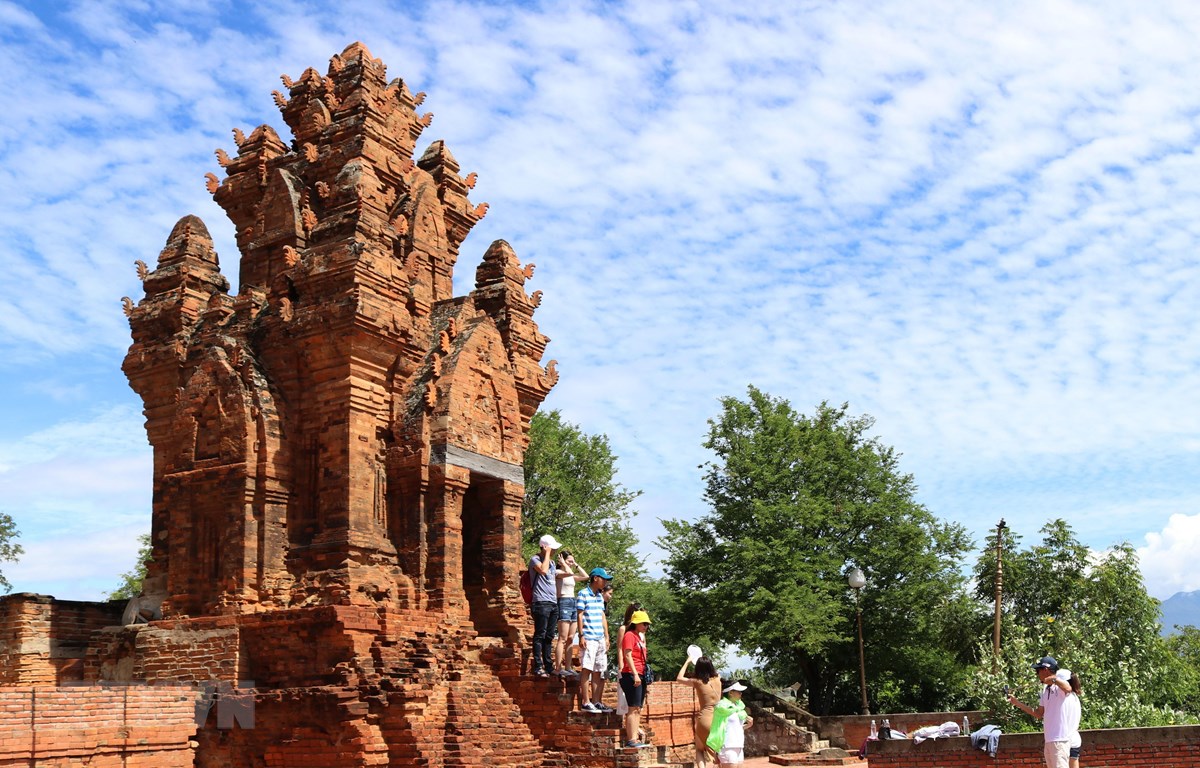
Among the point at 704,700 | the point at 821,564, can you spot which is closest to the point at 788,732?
the point at 821,564

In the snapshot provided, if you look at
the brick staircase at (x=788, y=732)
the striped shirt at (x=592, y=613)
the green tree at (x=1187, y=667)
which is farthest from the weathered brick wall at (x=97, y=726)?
the green tree at (x=1187, y=667)

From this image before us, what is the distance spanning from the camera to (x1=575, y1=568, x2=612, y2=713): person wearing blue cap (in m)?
13.2

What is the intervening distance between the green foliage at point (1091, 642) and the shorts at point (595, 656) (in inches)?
447

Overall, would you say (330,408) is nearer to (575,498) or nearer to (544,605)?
(544,605)

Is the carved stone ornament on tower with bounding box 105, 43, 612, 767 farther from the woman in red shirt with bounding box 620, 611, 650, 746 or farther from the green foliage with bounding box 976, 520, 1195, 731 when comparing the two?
the green foliage with bounding box 976, 520, 1195, 731

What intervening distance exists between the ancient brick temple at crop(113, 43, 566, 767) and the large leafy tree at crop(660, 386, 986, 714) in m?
15.1

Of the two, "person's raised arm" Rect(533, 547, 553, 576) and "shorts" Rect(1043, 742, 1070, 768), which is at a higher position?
"person's raised arm" Rect(533, 547, 553, 576)

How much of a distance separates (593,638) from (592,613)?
11.2 inches

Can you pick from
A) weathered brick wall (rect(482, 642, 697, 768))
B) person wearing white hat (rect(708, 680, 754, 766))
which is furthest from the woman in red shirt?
person wearing white hat (rect(708, 680, 754, 766))

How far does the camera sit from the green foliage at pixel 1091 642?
2170 cm

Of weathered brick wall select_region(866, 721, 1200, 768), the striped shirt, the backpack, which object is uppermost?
the backpack

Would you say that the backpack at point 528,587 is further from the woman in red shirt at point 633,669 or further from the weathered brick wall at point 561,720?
the woman in red shirt at point 633,669

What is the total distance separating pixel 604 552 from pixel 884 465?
8.64 metres

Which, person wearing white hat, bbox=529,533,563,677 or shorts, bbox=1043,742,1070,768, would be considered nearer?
shorts, bbox=1043,742,1070,768
